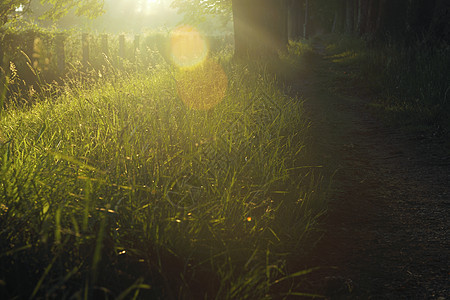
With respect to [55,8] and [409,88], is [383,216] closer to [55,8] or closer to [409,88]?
[409,88]

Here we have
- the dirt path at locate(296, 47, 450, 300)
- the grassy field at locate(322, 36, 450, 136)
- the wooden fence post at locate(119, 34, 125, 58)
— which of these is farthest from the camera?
the wooden fence post at locate(119, 34, 125, 58)

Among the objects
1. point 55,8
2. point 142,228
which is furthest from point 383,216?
point 55,8

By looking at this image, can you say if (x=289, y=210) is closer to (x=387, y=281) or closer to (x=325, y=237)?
(x=325, y=237)

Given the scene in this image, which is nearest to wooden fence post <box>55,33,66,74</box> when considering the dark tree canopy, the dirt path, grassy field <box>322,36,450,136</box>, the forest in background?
the dark tree canopy

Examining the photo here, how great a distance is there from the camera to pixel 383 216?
303cm

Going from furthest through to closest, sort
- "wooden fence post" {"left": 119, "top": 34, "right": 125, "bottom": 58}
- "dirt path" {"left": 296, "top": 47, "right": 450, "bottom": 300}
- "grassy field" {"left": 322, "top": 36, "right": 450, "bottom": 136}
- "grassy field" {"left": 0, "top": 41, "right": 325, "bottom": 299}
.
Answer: "wooden fence post" {"left": 119, "top": 34, "right": 125, "bottom": 58} < "grassy field" {"left": 322, "top": 36, "right": 450, "bottom": 136} < "dirt path" {"left": 296, "top": 47, "right": 450, "bottom": 300} < "grassy field" {"left": 0, "top": 41, "right": 325, "bottom": 299}

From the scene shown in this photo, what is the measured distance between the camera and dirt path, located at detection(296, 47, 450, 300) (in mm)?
2182

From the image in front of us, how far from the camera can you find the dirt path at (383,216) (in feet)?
7.16

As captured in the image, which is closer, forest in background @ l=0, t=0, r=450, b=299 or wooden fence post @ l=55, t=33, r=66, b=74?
forest in background @ l=0, t=0, r=450, b=299

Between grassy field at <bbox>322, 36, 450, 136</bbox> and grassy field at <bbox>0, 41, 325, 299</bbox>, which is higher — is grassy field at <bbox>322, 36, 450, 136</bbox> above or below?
below

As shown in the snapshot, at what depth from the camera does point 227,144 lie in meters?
2.99


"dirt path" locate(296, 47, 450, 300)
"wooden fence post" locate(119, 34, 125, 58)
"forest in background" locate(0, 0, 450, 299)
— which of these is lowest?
"wooden fence post" locate(119, 34, 125, 58)

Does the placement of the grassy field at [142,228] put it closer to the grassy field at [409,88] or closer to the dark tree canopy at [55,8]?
the grassy field at [409,88]

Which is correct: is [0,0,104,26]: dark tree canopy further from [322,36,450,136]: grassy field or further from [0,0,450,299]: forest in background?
[322,36,450,136]: grassy field
